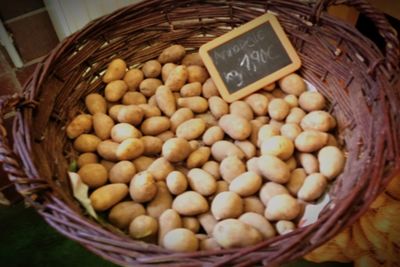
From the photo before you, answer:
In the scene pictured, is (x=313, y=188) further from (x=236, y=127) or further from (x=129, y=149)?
(x=129, y=149)

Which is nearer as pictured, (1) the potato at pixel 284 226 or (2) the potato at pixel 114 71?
(1) the potato at pixel 284 226

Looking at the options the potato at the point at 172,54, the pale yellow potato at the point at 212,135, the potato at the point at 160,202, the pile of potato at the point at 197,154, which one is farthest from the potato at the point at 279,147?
the potato at the point at 172,54

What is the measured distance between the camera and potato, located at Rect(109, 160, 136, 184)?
74 cm

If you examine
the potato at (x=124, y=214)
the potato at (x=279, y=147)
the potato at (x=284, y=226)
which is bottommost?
the potato at (x=284, y=226)

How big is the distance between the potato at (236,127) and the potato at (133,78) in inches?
9.9

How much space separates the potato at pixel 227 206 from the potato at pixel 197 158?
0.37ft

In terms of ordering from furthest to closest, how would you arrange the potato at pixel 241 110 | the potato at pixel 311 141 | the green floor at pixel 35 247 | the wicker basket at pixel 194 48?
1. the green floor at pixel 35 247
2. the potato at pixel 241 110
3. the potato at pixel 311 141
4. the wicker basket at pixel 194 48

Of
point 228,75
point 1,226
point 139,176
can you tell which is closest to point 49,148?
point 139,176

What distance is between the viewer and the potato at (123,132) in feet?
2.60

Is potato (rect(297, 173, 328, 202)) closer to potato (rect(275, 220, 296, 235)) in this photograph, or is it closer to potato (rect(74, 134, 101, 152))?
potato (rect(275, 220, 296, 235))

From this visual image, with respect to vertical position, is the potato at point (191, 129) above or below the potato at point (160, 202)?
above

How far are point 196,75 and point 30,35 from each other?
48 centimetres

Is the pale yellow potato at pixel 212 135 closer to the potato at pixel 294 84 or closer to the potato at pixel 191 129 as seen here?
the potato at pixel 191 129

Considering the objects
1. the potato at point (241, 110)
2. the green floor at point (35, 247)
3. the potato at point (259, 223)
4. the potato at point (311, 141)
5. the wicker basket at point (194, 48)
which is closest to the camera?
the wicker basket at point (194, 48)
